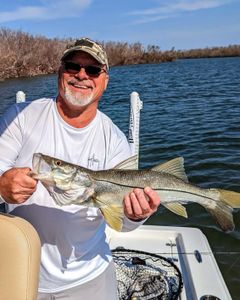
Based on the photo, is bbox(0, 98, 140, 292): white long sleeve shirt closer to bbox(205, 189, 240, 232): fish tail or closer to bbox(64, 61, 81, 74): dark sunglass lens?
bbox(64, 61, 81, 74): dark sunglass lens

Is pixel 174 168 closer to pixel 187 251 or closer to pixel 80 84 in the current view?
pixel 80 84

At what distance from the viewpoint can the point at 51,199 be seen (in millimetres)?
2738

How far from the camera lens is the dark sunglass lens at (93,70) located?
298 cm

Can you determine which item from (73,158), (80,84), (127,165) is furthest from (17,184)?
(80,84)

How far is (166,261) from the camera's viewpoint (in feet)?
13.3

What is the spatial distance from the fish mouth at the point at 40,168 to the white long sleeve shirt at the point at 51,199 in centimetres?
35

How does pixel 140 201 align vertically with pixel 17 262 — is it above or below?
above

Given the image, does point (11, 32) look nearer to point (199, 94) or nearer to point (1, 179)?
point (199, 94)

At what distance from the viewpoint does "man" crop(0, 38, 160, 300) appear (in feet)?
9.06

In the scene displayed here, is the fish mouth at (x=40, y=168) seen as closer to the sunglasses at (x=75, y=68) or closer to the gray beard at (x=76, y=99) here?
the gray beard at (x=76, y=99)

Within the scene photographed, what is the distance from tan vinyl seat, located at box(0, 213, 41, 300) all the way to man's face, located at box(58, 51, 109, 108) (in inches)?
35.7

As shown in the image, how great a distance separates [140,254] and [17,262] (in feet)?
6.64

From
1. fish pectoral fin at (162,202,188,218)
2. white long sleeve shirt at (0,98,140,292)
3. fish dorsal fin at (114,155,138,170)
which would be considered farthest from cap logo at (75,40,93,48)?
fish pectoral fin at (162,202,188,218)

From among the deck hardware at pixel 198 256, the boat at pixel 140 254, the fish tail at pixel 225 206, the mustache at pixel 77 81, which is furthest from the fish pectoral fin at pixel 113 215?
the deck hardware at pixel 198 256
